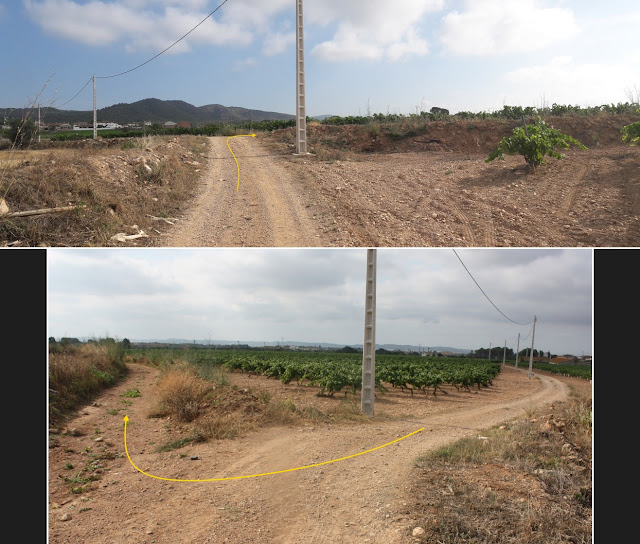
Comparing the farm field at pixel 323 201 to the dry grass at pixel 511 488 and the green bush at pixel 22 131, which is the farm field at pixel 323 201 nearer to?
the green bush at pixel 22 131

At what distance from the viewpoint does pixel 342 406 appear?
10.4 metres

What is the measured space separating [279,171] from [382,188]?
3660mm

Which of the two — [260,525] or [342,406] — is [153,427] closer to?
[342,406]

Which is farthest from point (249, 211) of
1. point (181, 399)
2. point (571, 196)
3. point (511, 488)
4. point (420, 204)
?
point (571, 196)

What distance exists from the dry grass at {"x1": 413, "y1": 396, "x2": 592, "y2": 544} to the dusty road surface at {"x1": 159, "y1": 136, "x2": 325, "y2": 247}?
4.43 meters

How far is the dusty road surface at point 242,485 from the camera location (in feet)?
16.3

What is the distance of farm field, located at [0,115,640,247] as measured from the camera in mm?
8758

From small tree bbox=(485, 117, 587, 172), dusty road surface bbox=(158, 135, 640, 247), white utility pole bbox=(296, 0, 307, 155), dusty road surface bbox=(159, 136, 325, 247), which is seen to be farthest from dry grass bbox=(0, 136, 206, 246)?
small tree bbox=(485, 117, 587, 172)

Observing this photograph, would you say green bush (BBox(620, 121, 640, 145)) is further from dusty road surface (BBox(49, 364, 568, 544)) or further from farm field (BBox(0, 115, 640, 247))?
dusty road surface (BBox(49, 364, 568, 544))

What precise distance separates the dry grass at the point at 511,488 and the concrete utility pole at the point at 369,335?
2.65 m

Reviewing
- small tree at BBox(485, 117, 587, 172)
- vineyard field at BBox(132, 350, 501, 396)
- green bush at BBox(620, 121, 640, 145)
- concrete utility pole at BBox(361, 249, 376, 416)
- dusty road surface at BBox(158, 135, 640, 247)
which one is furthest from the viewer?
vineyard field at BBox(132, 350, 501, 396)

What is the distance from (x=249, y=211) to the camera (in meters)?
10.2

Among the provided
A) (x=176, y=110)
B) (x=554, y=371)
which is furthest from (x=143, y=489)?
(x=554, y=371)

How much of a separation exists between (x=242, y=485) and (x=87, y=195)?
676cm
